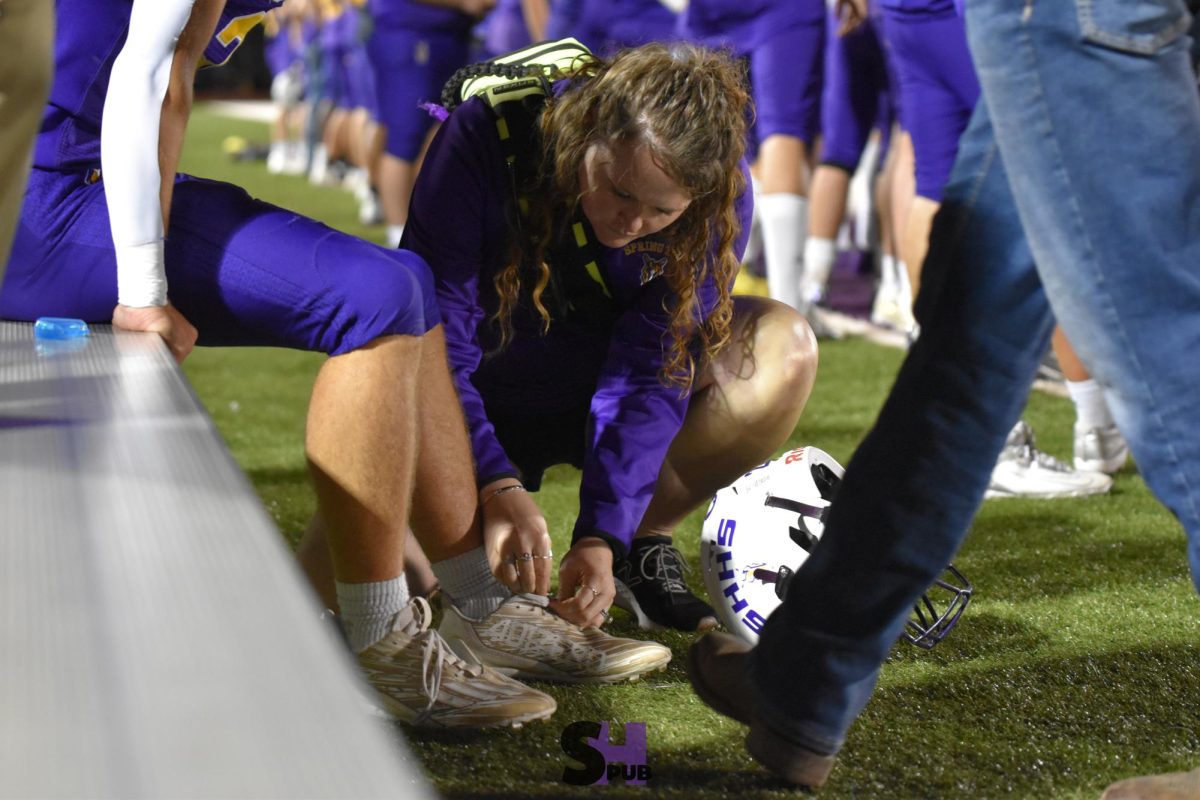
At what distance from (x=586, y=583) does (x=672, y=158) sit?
59cm

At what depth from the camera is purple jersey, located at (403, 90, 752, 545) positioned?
6.82 feet

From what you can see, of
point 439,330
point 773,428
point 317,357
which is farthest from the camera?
point 317,357

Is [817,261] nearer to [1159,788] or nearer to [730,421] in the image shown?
[730,421]

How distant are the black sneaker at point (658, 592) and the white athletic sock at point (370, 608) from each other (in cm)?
55

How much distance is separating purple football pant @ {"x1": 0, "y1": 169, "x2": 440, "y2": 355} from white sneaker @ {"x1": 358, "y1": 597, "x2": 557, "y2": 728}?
0.37 m

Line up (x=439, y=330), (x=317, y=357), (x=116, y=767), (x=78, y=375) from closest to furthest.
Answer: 1. (x=116, y=767)
2. (x=78, y=375)
3. (x=439, y=330)
4. (x=317, y=357)

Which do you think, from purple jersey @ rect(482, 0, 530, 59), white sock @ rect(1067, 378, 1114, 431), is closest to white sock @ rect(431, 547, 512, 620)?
white sock @ rect(1067, 378, 1114, 431)

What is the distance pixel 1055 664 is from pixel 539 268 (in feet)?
3.06

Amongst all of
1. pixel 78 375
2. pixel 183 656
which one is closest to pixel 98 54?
pixel 78 375

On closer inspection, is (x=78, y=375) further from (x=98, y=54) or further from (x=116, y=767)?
(x=116, y=767)

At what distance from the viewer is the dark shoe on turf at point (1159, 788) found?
149 centimetres

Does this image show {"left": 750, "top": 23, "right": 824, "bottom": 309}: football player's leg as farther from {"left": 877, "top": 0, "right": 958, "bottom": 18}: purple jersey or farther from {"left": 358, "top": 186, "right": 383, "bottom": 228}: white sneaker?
{"left": 358, "top": 186, "right": 383, "bottom": 228}: white sneaker

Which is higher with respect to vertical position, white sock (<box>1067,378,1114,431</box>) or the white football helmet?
the white football helmet

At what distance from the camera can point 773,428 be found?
7.54ft
